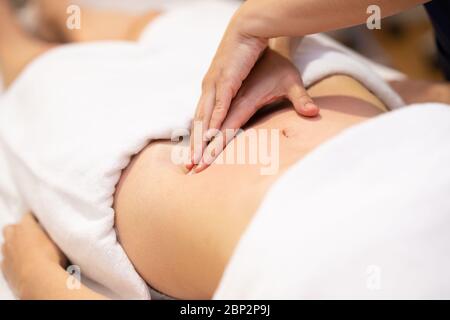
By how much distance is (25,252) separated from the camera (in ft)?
3.10

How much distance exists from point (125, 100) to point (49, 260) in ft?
0.94

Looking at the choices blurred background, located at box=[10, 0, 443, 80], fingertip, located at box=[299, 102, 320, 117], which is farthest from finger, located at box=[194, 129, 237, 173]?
blurred background, located at box=[10, 0, 443, 80]

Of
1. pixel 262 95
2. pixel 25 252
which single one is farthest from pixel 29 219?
pixel 262 95

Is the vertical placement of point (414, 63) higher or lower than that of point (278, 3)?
higher

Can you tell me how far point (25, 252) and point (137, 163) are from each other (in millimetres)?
246

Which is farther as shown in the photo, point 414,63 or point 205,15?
point 414,63

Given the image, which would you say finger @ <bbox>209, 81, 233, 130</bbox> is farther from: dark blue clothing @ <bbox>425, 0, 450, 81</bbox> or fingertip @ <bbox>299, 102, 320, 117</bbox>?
dark blue clothing @ <bbox>425, 0, 450, 81</bbox>

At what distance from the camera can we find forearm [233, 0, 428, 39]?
0.79m

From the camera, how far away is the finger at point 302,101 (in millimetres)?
834

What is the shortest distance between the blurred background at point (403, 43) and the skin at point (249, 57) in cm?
111

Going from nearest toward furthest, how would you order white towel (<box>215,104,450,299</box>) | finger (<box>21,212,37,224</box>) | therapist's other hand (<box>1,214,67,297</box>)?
white towel (<box>215,104,450,299</box>) → therapist's other hand (<box>1,214,67,297</box>) → finger (<box>21,212,37,224</box>)

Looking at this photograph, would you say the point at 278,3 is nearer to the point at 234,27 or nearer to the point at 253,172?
the point at 234,27

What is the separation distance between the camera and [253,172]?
768 millimetres

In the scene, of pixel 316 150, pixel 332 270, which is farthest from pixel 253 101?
pixel 332 270
